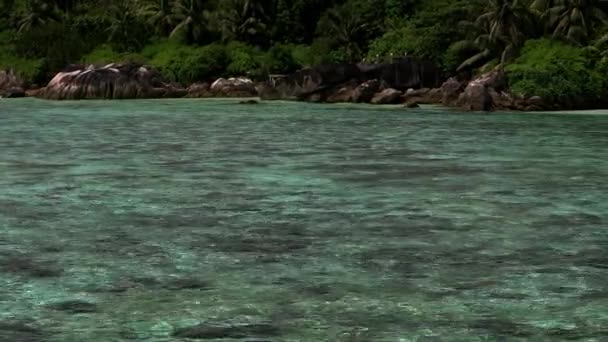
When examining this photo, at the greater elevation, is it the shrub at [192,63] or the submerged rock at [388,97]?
the shrub at [192,63]

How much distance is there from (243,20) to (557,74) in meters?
33.7

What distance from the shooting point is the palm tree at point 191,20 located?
3383 inches

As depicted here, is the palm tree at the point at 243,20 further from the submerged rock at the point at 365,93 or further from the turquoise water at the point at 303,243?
the turquoise water at the point at 303,243

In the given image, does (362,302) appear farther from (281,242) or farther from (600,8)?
(600,8)

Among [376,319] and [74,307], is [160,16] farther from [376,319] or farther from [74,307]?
→ [376,319]

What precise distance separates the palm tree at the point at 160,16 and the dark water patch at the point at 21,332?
8105 centimetres

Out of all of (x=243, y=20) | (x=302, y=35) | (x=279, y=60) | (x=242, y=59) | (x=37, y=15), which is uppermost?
(x=37, y=15)

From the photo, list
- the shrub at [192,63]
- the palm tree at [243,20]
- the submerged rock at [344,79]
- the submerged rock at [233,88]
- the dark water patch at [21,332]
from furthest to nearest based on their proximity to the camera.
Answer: the palm tree at [243,20] → the shrub at [192,63] → the submerged rock at [233,88] → the submerged rock at [344,79] → the dark water patch at [21,332]

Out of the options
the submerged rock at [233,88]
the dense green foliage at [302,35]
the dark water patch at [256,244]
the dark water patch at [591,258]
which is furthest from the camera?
the submerged rock at [233,88]

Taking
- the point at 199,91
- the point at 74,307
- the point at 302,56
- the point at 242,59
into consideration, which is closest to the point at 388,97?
the point at 199,91

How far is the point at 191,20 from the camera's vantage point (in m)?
85.9

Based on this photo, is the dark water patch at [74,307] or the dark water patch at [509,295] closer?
the dark water patch at [74,307]

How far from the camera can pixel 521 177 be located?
72.7 feet

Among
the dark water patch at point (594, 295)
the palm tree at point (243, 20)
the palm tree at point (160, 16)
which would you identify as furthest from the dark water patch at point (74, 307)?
the palm tree at point (160, 16)
